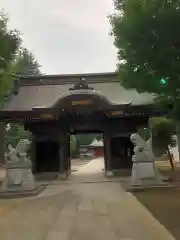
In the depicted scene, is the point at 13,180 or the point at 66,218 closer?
the point at 66,218

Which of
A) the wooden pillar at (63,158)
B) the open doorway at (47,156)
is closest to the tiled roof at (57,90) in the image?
the wooden pillar at (63,158)

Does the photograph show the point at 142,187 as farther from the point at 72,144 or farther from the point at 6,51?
the point at 72,144

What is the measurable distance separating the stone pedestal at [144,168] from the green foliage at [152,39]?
2.43m

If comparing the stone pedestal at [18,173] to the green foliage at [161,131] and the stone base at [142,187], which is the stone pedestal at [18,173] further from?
the green foliage at [161,131]

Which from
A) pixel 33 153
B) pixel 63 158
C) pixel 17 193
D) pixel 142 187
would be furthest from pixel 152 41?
pixel 33 153

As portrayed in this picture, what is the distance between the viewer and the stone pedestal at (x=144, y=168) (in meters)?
A: 16.1

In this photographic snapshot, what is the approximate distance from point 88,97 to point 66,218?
12.8 metres

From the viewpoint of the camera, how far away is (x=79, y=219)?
9266mm

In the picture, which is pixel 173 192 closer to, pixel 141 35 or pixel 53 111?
pixel 141 35

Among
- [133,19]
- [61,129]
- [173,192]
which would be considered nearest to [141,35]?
[133,19]

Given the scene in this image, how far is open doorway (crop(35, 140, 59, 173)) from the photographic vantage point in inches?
925

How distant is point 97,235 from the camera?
743 centimetres

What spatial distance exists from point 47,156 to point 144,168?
8.81 meters

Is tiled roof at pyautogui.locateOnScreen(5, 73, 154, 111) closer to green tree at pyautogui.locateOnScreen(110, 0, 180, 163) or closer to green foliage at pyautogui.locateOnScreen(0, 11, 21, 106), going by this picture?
green foliage at pyautogui.locateOnScreen(0, 11, 21, 106)
